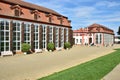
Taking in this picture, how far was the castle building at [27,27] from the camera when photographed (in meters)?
33.3

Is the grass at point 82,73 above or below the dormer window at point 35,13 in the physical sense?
below

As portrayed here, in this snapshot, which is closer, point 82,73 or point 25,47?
point 82,73

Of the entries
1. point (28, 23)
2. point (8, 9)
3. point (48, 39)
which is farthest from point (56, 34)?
point (8, 9)

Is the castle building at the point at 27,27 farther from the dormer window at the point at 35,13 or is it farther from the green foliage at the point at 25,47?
the green foliage at the point at 25,47

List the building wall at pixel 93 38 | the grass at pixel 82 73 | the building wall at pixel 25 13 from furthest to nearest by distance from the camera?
1. the building wall at pixel 93 38
2. the building wall at pixel 25 13
3. the grass at pixel 82 73

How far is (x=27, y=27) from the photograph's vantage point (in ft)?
126

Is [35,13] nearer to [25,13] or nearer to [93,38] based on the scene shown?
[25,13]

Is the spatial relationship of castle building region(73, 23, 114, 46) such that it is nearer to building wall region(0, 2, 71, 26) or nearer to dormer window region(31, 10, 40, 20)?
building wall region(0, 2, 71, 26)

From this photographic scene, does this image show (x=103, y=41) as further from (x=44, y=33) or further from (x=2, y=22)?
(x=2, y=22)

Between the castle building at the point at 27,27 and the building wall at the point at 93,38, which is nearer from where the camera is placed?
the castle building at the point at 27,27

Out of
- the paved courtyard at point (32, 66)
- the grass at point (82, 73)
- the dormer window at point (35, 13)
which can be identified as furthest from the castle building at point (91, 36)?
the grass at point (82, 73)

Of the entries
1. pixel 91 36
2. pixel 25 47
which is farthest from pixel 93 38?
pixel 25 47

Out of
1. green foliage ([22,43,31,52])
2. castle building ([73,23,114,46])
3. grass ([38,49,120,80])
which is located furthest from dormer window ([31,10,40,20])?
castle building ([73,23,114,46])

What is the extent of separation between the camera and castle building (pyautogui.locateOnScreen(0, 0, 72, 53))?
33.3 meters
